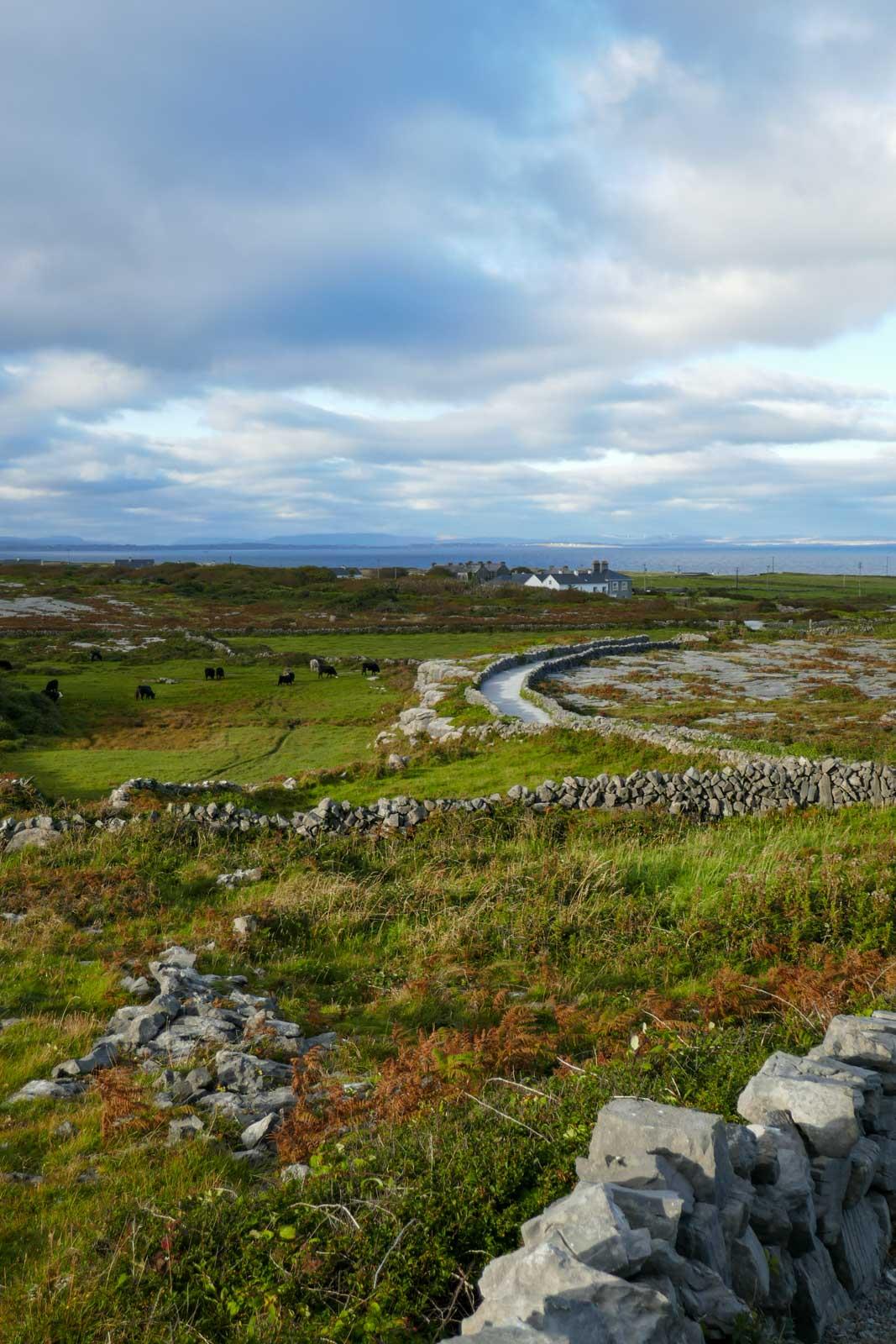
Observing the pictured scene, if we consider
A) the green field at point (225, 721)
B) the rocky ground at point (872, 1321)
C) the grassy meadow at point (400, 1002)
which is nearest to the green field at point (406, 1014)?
the grassy meadow at point (400, 1002)

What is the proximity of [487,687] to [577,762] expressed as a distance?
49.5ft

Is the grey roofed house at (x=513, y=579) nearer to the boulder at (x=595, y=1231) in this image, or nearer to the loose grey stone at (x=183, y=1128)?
the loose grey stone at (x=183, y=1128)

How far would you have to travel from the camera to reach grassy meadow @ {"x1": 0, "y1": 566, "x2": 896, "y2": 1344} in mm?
4762

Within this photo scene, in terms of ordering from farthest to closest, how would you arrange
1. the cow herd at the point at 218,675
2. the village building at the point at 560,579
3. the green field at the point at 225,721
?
the village building at the point at 560,579
the cow herd at the point at 218,675
the green field at the point at 225,721

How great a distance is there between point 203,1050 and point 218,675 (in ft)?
141

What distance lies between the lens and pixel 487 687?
37.4 m

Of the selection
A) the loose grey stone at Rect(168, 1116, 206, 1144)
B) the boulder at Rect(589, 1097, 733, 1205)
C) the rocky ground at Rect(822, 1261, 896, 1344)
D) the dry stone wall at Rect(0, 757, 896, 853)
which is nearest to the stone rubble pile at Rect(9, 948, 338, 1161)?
the loose grey stone at Rect(168, 1116, 206, 1144)

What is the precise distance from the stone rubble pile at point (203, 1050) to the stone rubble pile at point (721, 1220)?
317 centimetres

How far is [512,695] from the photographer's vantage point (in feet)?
115

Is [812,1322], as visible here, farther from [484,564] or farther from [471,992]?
[484,564]

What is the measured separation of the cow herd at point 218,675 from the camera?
41.2m

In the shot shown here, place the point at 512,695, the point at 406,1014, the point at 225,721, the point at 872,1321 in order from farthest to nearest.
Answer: the point at 225,721
the point at 512,695
the point at 406,1014
the point at 872,1321

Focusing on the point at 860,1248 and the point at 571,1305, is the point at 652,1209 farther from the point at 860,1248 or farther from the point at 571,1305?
the point at 860,1248

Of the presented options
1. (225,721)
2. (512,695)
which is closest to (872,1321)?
(512,695)
